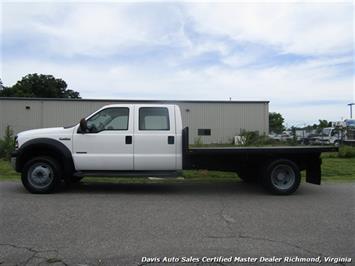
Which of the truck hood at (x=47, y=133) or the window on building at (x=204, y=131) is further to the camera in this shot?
the window on building at (x=204, y=131)

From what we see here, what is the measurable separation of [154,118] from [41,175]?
294 cm

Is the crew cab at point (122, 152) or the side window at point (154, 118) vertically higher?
the side window at point (154, 118)

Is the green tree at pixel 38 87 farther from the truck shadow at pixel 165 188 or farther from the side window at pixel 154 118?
the side window at pixel 154 118

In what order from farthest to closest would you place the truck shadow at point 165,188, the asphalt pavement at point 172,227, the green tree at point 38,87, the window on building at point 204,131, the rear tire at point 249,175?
1. the green tree at point 38,87
2. the window on building at point 204,131
3. the rear tire at point 249,175
4. the truck shadow at point 165,188
5. the asphalt pavement at point 172,227

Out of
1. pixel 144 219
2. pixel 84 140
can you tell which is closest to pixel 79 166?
pixel 84 140

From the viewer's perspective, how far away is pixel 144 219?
22.0ft

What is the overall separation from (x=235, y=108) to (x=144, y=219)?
109ft

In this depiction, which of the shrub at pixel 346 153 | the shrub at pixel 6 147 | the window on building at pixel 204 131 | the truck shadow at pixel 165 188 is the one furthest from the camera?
the window on building at pixel 204 131

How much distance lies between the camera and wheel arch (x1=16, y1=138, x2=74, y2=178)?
9.05 m

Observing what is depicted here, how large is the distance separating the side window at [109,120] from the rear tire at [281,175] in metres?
3.54

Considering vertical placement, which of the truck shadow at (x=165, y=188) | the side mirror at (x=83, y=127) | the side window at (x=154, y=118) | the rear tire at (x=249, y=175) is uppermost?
the side window at (x=154, y=118)

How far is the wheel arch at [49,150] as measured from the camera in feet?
29.7

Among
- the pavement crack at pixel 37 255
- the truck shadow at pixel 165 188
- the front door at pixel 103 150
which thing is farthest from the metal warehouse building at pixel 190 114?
the pavement crack at pixel 37 255

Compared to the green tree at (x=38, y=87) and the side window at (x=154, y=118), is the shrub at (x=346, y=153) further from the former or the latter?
the green tree at (x=38, y=87)
